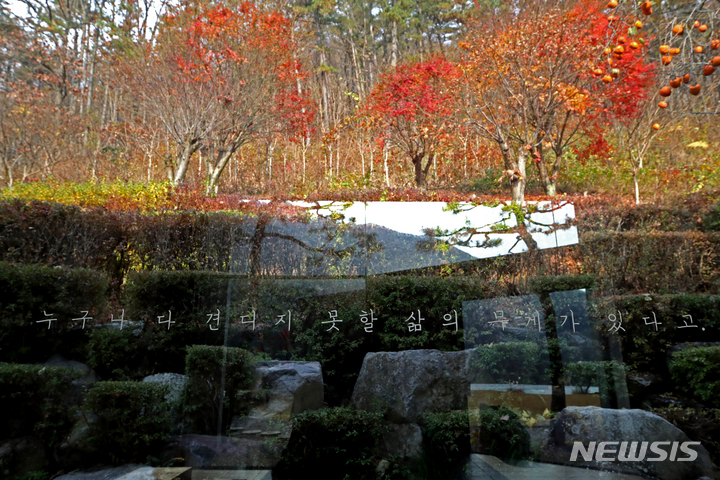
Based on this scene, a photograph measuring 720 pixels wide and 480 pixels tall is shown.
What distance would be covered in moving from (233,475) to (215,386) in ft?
1.12

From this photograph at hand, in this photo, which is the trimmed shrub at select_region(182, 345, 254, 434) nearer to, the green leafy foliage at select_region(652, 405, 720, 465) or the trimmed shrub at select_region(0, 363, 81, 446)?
the trimmed shrub at select_region(0, 363, 81, 446)

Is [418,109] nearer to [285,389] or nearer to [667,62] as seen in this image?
[667,62]

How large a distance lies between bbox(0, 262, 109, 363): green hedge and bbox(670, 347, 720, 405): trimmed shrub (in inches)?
96.5

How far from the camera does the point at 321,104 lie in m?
6.90

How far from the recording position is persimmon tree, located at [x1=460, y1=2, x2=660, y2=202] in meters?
4.06

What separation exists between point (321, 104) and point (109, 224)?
17.3 feet

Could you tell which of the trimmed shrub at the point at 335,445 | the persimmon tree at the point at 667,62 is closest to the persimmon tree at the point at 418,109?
the persimmon tree at the point at 667,62

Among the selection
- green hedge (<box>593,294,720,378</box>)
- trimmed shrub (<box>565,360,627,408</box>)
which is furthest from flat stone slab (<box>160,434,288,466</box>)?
green hedge (<box>593,294,720,378</box>)

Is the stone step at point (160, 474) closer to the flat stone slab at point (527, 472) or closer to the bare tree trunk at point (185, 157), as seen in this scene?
the flat stone slab at point (527, 472)

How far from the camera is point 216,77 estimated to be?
15.1ft


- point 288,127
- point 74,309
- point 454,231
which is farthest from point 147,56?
point 454,231

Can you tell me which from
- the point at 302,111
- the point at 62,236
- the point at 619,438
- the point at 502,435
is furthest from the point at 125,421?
the point at 302,111

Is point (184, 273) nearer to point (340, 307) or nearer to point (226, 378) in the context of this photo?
point (226, 378)

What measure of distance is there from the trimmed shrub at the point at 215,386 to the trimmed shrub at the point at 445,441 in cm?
75
